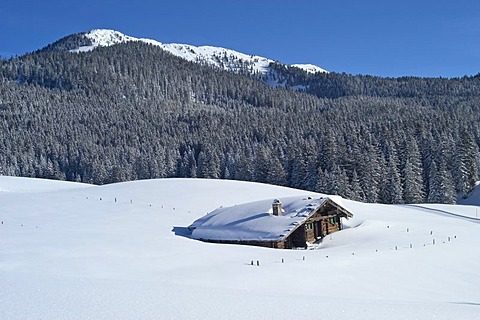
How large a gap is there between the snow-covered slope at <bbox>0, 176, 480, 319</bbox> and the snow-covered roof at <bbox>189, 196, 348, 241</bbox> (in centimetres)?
193

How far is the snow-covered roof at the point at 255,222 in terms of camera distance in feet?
94.1

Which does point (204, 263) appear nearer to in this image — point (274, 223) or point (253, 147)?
point (274, 223)

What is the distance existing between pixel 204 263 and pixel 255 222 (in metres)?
9.10

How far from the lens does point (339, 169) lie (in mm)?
68812

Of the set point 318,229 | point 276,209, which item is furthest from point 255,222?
point 318,229

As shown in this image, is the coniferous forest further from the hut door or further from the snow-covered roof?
the snow-covered roof

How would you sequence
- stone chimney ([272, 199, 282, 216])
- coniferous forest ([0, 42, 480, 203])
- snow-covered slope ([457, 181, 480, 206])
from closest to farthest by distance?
stone chimney ([272, 199, 282, 216])
snow-covered slope ([457, 181, 480, 206])
coniferous forest ([0, 42, 480, 203])

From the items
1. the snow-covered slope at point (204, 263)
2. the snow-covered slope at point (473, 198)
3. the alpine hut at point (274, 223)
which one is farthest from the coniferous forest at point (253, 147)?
the alpine hut at point (274, 223)

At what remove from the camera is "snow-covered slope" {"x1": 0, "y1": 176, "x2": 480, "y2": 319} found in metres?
9.91

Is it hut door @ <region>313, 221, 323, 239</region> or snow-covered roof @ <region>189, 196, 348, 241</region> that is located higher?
snow-covered roof @ <region>189, 196, 348, 241</region>

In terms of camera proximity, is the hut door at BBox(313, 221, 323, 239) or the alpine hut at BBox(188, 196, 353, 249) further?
the hut door at BBox(313, 221, 323, 239)

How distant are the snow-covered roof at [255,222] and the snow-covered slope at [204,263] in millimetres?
1934

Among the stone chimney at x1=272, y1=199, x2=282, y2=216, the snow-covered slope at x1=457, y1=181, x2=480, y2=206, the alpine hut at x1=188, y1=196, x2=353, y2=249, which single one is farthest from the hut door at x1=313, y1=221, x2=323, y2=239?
→ the snow-covered slope at x1=457, y1=181, x2=480, y2=206

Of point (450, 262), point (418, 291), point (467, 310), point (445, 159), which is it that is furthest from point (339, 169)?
point (467, 310)
